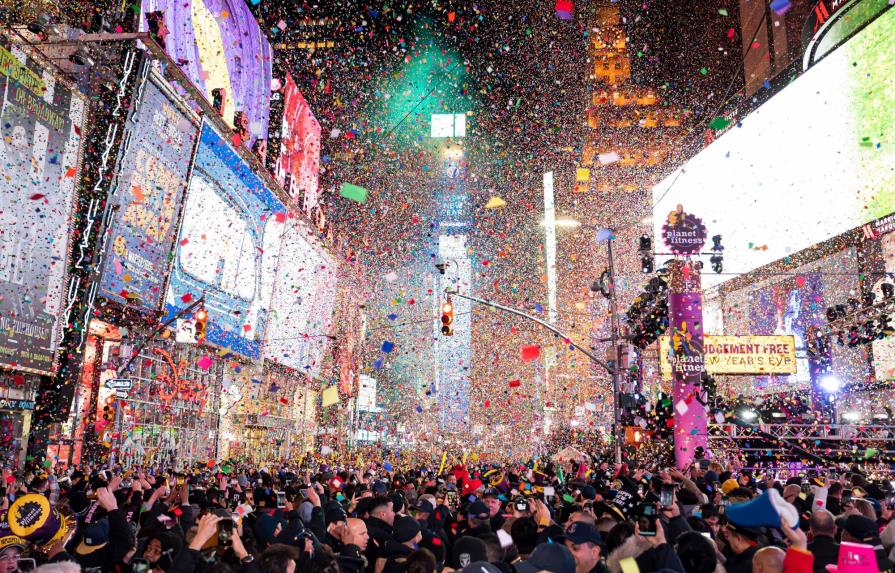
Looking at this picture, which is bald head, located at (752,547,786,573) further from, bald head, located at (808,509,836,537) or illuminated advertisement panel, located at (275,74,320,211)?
illuminated advertisement panel, located at (275,74,320,211)

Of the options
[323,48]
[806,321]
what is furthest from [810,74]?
[323,48]

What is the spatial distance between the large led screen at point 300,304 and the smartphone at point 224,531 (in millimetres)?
41685

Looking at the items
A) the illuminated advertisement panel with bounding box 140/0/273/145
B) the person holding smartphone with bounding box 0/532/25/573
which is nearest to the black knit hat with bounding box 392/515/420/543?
the person holding smartphone with bounding box 0/532/25/573

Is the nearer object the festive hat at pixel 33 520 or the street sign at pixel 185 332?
the festive hat at pixel 33 520

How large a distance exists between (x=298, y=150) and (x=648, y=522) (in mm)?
52973

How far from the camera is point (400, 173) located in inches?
6860

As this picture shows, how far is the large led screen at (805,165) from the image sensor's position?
36594mm

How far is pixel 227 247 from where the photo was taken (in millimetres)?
36594

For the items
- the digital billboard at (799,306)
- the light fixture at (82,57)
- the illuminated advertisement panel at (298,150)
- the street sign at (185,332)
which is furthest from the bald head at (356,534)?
the illuminated advertisement panel at (298,150)

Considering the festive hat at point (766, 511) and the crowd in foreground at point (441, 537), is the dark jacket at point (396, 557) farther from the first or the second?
the festive hat at point (766, 511)

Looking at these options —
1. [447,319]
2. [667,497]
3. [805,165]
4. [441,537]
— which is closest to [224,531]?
[441,537]

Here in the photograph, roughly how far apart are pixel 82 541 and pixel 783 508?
18.7 ft

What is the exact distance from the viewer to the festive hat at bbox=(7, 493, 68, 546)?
632 centimetres

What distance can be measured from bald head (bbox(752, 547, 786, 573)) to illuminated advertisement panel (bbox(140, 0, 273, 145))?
26.8m
